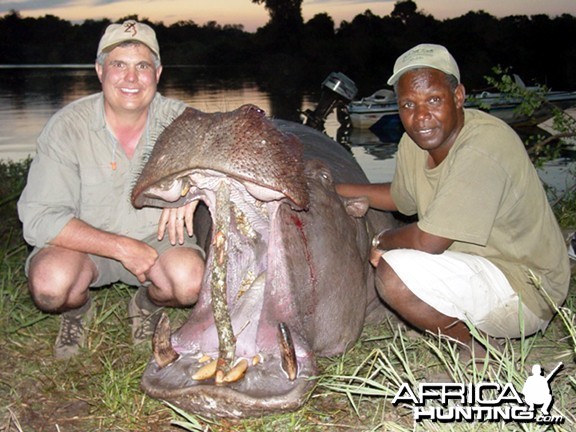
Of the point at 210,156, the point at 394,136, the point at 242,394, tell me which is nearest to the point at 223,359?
the point at 242,394

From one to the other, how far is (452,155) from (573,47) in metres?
40.1

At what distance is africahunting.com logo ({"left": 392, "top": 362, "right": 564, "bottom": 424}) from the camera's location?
2.51m

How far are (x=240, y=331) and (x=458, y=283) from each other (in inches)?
40.1

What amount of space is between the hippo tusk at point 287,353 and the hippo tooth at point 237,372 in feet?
0.50

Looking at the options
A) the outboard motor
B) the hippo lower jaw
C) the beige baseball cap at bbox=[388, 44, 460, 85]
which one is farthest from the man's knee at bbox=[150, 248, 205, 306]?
the outboard motor

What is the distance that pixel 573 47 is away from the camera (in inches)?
1555

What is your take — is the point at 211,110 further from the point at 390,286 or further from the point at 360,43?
the point at 360,43

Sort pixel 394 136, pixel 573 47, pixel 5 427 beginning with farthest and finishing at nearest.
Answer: pixel 573 47
pixel 394 136
pixel 5 427

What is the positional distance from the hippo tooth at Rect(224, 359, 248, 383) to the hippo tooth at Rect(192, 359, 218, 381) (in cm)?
8

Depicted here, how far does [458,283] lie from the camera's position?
3.28m

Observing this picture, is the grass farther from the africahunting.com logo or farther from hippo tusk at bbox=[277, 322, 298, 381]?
hippo tusk at bbox=[277, 322, 298, 381]

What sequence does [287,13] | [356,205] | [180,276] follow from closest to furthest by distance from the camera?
[356,205]
[180,276]
[287,13]

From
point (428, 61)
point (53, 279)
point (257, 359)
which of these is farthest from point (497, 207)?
point (53, 279)

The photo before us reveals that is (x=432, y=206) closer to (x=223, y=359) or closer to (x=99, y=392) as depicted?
(x=223, y=359)
